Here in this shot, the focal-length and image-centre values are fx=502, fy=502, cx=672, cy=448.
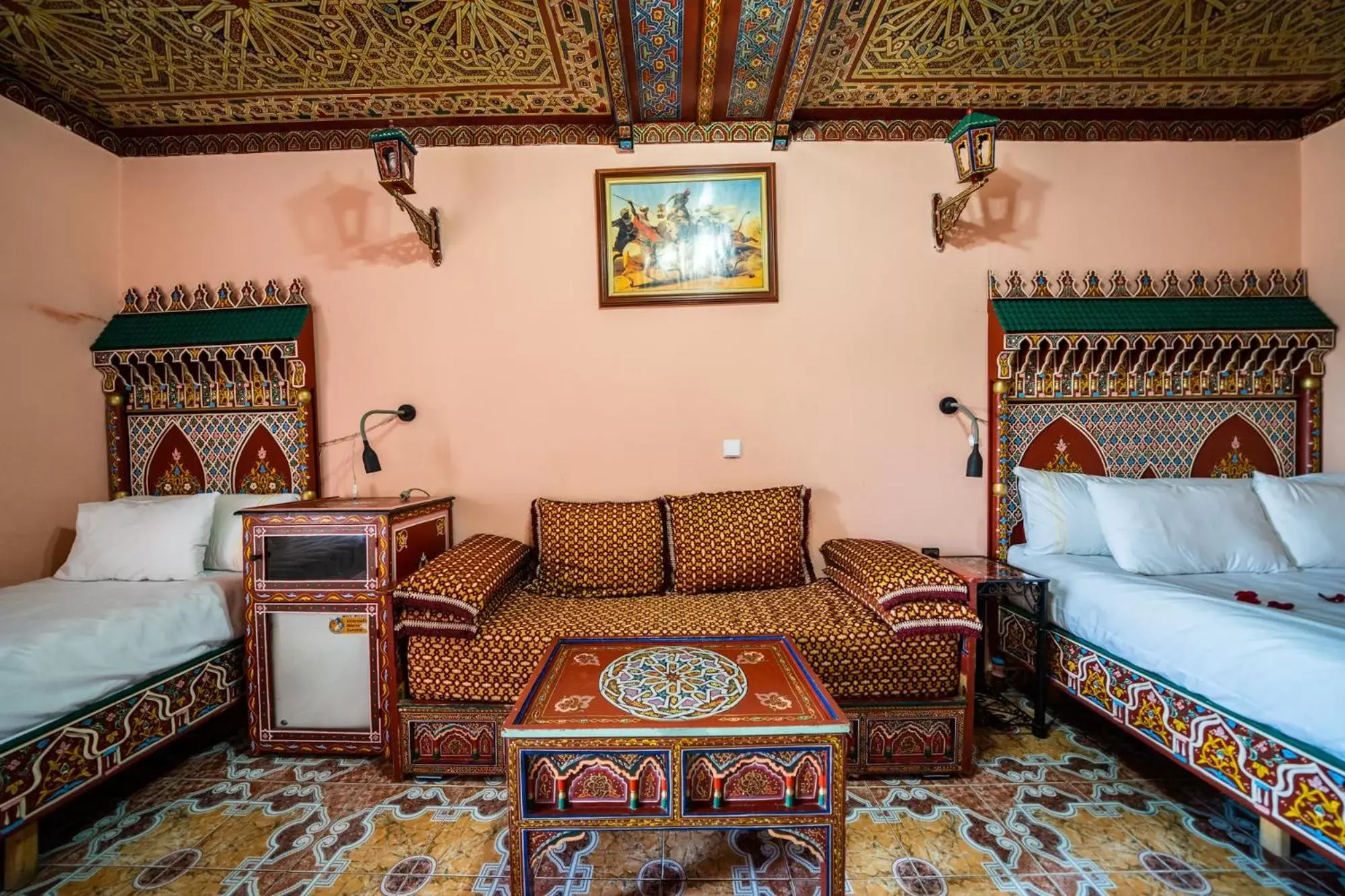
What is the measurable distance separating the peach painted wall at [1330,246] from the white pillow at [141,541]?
6437 millimetres

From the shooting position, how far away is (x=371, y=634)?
236 centimetres

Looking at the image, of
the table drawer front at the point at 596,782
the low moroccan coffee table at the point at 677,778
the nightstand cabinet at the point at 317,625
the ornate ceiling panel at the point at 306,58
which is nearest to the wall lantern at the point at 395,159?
the ornate ceiling panel at the point at 306,58

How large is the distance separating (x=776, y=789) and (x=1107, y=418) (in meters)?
3.07

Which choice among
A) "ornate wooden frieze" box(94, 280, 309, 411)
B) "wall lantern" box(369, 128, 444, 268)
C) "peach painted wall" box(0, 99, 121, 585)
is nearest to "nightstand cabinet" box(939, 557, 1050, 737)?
"wall lantern" box(369, 128, 444, 268)

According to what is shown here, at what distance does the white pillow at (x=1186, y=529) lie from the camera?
2.49 m

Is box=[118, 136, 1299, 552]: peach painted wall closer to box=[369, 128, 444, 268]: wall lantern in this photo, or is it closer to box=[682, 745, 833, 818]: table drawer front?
box=[369, 128, 444, 268]: wall lantern

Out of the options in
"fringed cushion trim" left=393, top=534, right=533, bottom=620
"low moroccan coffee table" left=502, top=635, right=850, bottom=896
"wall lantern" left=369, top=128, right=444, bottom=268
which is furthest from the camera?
"wall lantern" left=369, top=128, right=444, bottom=268

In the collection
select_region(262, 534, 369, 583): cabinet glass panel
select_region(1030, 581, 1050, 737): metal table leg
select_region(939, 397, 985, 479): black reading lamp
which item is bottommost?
select_region(1030, 581, 1050, 737): metal table leg

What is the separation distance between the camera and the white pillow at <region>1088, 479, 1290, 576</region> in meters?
2.49

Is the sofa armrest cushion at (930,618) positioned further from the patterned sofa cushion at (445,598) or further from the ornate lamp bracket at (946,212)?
the ornate lamp bracket at (946,212)

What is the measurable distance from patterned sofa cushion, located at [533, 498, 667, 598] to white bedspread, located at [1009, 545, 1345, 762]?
2.08m

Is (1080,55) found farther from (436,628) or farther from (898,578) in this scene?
(436,628)

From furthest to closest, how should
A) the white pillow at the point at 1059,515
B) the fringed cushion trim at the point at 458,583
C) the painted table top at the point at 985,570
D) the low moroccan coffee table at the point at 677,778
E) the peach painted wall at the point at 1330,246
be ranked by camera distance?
the peach painted wall at the point at 1330,246
the white pillow at the point at 1059,515
the painted table top at the point at 985,570
the fringed cushion trim at the point at 458,583
the low moroccan coffee table at the point at 677,778

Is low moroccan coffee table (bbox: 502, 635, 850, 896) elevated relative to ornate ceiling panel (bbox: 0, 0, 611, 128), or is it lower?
lower
